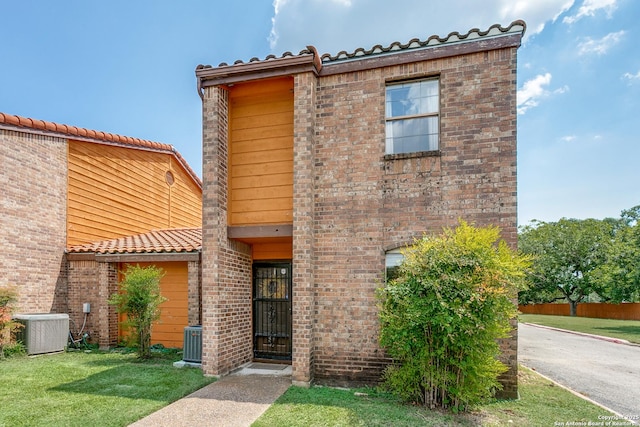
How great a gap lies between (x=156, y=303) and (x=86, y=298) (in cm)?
337

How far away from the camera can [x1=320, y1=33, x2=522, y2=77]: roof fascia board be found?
20.5ft

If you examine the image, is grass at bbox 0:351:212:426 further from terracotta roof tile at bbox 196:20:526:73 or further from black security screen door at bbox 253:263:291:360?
terracotta roof tile at bbox 196:20:526:73

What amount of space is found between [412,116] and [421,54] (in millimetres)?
1160

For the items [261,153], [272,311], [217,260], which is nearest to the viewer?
[217,260]

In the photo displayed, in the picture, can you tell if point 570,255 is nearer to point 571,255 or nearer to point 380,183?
point 571,255

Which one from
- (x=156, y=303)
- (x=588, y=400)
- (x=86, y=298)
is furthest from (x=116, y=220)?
(x=588, y=400)

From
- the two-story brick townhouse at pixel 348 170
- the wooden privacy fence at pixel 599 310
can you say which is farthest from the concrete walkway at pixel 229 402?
the wooden privacy fence at pixel 599 310

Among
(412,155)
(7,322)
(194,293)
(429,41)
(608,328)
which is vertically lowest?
(608,328)

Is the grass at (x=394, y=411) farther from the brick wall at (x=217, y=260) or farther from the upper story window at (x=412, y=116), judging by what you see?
the upper story window at (x=412, y=116)

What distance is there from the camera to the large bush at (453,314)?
5.09m

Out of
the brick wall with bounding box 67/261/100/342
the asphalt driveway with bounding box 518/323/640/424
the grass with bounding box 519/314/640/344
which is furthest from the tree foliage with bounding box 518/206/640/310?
the brick wall with bounding box 67/261/100/342

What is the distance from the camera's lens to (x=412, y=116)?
6.77m

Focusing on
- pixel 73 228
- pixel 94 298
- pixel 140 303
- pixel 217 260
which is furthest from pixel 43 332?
pixel 217 260

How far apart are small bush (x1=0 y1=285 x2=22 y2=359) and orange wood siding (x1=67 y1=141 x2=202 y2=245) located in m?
2.32
